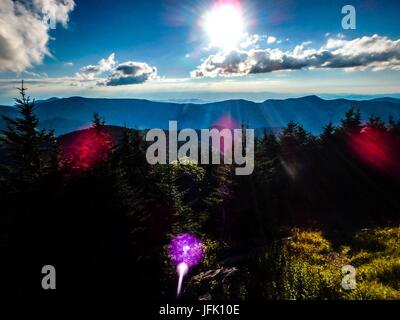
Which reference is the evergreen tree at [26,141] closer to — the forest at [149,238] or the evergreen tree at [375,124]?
the forest at [149,238]

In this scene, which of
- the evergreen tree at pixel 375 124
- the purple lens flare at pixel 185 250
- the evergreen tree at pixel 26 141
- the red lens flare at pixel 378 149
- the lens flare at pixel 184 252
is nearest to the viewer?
the lens flare at pixel 184 252

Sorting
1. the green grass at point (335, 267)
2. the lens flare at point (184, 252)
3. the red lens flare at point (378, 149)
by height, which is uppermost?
the red lens flare at point (378, 149)

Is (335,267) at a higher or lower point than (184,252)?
higher

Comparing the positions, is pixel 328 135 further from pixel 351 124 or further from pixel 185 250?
pixel 185 250

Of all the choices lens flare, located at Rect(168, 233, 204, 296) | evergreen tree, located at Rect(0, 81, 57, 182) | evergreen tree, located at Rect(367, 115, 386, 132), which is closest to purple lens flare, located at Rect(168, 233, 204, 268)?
lens flare, located at Rect(168, 233, 204, 296)

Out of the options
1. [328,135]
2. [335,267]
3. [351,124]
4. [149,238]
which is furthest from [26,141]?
[351,124]

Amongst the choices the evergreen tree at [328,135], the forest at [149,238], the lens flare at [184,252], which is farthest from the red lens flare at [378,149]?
the lens flare at [184,252]
